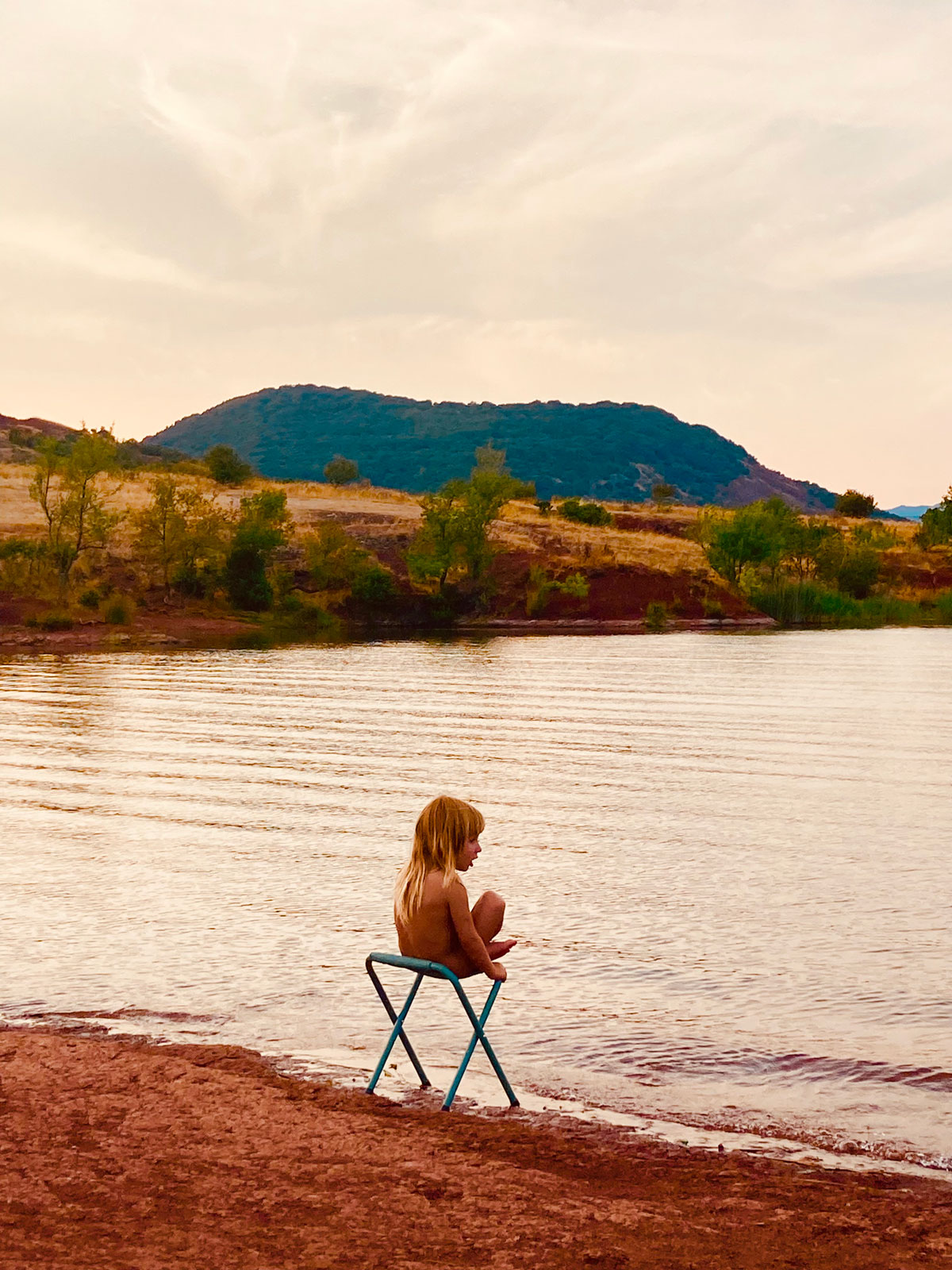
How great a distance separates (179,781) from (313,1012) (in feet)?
30.4

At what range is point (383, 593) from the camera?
63.4 metres

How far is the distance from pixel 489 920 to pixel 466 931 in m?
0.22

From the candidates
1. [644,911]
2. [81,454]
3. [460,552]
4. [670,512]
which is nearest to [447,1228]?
[644,911]

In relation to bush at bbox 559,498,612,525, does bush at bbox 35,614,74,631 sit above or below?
below

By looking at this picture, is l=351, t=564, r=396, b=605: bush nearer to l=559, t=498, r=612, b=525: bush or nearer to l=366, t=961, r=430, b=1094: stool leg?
l=559, t=498, r=612, b=525: bush

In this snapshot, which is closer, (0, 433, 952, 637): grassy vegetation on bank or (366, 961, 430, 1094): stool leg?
(366, 961, 430, 1094): stool leg

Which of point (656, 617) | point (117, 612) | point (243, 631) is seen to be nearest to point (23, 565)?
point (117, 612)

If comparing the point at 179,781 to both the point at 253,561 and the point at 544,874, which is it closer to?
the point at 544,874

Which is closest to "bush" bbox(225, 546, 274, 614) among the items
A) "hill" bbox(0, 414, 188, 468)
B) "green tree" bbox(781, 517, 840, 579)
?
"green tree" bbox(781, 517, 840, 579)

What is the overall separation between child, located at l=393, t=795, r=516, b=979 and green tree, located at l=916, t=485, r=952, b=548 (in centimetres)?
9601

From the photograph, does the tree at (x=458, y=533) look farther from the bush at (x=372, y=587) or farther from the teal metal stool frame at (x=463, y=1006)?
the teal metal stool frame at (x=463, y=1006)

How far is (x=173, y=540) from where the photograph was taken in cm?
6041

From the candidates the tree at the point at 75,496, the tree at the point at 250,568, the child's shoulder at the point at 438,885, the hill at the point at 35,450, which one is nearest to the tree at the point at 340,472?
the hill at the point at 35,450

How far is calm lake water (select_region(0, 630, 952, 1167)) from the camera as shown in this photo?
7.20 meters
